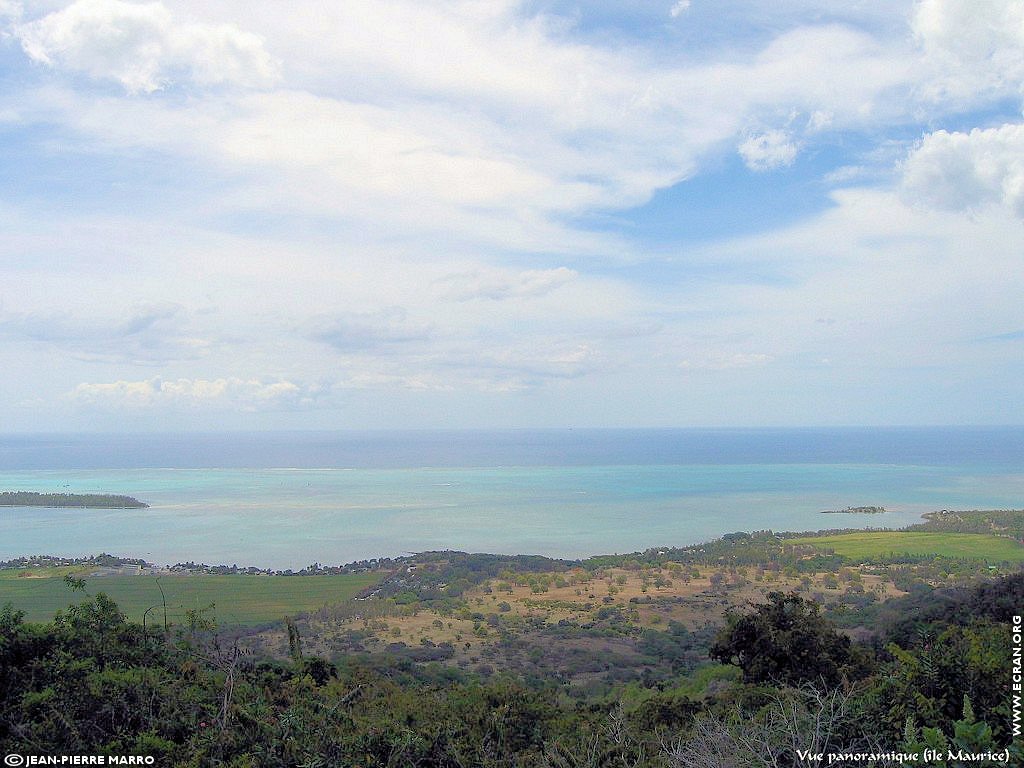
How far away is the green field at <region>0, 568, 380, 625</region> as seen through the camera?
26.5m

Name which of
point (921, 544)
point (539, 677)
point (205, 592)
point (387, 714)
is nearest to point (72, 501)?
point (205, 592)

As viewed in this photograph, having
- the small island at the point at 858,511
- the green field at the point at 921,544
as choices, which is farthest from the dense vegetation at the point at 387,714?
the small island at the point at 858,511

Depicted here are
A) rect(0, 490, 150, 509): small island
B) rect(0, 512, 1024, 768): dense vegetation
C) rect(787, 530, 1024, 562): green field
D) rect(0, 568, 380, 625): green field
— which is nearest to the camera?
rect(0, 512, 1024, 768): dense vegetation

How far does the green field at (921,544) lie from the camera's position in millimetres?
35500

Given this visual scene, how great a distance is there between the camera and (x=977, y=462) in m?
110

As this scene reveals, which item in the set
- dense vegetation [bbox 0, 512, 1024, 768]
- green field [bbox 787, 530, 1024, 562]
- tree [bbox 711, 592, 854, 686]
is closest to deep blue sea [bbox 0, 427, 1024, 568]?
green field [bbox 787, 530, 1024, 562]

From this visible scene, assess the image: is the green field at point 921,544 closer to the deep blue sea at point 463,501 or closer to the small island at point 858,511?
the deep blue sea at point 463,501

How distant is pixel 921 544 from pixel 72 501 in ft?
215

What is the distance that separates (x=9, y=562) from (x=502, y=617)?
2847 centimetres

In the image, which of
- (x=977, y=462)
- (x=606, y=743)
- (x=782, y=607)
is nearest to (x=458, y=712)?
(x=606, y=743)

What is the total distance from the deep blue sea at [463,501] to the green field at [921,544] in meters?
8.87

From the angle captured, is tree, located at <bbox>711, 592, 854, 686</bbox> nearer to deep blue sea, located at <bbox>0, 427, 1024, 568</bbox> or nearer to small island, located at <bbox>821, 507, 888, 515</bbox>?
deep blue sea, located at <bbox>0, 427, 1024, 568</bbox>

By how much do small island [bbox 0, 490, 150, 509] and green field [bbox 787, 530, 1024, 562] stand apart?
2146 inches

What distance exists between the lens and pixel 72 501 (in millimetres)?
65312
